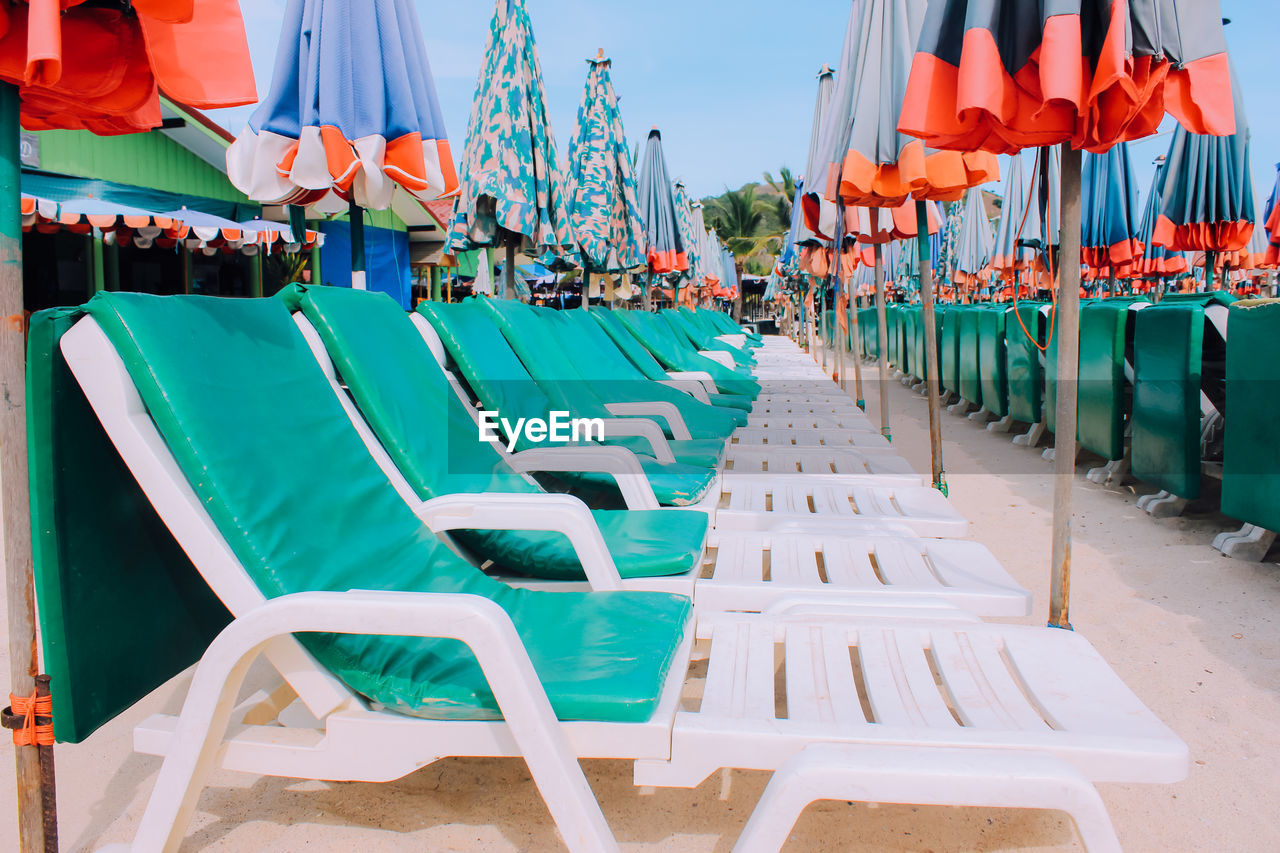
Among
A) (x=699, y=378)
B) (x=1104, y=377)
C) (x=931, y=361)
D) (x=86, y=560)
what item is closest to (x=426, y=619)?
(x=86, y=560)

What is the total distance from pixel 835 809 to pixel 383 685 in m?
1.05

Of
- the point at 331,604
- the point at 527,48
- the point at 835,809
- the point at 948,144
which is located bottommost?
the point at 835,809

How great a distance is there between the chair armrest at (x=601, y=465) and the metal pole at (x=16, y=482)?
64.3 inches

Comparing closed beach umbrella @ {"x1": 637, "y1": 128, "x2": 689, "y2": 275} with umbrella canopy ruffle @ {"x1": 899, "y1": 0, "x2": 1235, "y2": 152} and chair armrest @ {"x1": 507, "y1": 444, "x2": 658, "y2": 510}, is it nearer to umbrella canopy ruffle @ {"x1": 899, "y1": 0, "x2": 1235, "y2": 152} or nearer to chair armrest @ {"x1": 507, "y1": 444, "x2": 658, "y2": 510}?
chair armrest @ {"x1": 507, "y1": 444, "x2": 658, "y2": 510}

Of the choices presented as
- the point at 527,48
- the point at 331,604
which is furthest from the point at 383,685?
the point at 527,48

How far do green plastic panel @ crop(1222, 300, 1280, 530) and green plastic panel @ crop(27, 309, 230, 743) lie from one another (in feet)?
12.7

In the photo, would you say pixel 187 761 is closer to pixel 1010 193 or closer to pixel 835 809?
pixel 835 809

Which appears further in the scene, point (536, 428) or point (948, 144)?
point (536, 428)

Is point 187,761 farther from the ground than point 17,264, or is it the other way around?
point 17,264

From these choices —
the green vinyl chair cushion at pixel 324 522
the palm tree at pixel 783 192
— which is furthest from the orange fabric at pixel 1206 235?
the palm tree at pixel 783 192

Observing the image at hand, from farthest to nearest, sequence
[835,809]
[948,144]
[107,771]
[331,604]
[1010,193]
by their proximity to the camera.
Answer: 1. [1010,193]
2. [948,144]
3. [107,771]
4. [835,809]
5. [331,604]

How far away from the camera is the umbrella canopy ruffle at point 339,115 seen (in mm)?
3020

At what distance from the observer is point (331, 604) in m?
1.27
